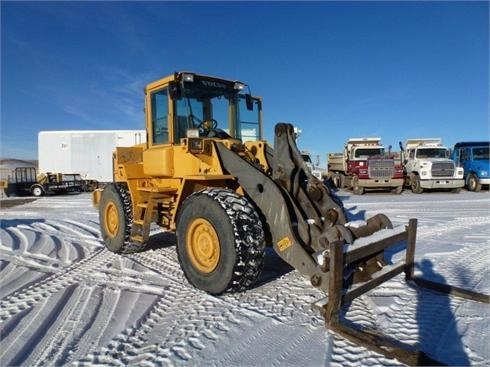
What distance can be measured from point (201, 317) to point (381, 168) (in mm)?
16744

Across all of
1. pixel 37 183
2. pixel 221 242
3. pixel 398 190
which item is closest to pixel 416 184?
pixel 398 190

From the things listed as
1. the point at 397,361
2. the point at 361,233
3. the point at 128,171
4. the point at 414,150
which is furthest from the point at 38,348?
the point at 414,150

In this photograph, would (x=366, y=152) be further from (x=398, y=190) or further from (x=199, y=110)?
(x=199, y=110)

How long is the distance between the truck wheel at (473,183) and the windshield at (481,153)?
983 mm

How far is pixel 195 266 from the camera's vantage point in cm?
451

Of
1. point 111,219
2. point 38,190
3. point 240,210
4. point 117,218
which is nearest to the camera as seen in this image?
point 240,210

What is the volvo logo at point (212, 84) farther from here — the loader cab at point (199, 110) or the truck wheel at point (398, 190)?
the truck wheel at point (398, 190)

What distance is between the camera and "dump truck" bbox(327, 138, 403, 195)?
61.1 ft

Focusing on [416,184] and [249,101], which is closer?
[249,101]

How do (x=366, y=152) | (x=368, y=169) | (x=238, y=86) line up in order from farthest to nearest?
(x=366, y=152) → (x=368, y=169) → (x=238, y=86)

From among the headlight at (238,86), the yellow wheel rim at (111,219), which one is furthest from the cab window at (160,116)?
the yellow wheel rim at (111,219)

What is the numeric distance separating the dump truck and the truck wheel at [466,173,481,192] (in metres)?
4.23

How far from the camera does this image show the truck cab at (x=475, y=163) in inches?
758

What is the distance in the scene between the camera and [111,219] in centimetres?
700
